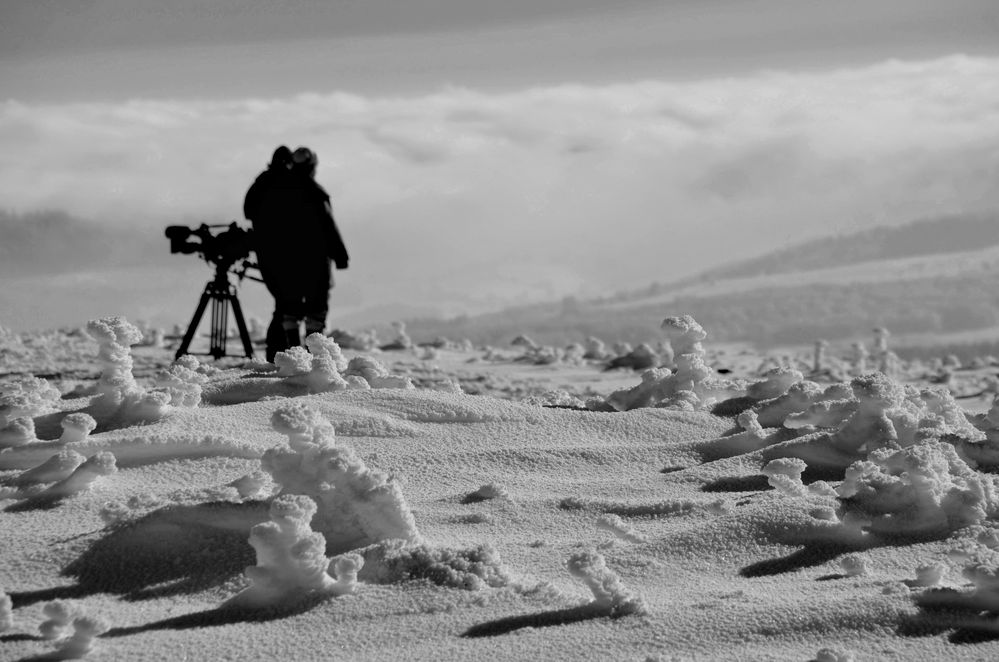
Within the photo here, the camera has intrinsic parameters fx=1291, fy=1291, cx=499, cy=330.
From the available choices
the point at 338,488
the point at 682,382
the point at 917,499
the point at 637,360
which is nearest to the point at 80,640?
the point at 338,488

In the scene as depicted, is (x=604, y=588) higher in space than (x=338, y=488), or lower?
lower

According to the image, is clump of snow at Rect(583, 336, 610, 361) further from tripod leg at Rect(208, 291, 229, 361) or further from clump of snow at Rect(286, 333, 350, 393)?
clump of snow at Rect(286, 333, 350, 393)

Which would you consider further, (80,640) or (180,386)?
(180,386)

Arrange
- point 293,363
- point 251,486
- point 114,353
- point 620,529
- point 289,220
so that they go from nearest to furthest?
point 620,529 < point 251,486 < point 114,353 < point 293,363 < point 289,220

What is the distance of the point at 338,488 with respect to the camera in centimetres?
379

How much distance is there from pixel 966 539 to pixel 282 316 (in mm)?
5533

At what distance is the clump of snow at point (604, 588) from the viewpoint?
338cm

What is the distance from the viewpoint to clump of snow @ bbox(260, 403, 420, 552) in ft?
12.3

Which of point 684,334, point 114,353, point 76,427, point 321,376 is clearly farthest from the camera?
point 684,334

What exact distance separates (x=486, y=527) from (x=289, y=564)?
853 millimetres

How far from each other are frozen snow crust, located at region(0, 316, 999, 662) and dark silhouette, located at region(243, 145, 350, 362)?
2857 mm

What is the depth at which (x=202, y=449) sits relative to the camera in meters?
4.70

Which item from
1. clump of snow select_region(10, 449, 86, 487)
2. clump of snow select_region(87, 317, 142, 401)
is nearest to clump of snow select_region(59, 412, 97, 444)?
clump of snow select_region(10, 449, 86, 487)

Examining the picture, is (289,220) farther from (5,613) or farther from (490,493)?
(5,613)
